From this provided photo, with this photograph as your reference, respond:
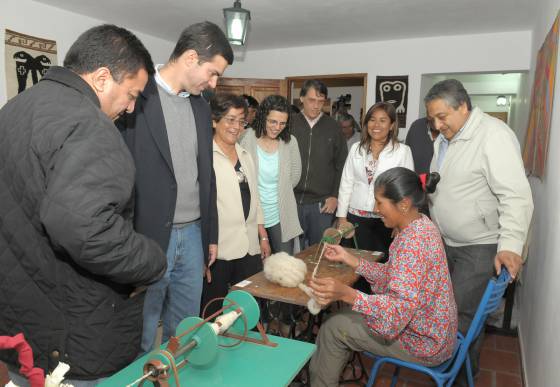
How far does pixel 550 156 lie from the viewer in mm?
2229

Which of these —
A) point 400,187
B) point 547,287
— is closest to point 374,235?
point 547,287

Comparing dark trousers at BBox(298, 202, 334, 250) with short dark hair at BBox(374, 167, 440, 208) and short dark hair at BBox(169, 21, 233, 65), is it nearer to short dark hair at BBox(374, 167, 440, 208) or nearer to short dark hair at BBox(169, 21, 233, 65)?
short dark hair at BBox(374, 167, 440, 208)

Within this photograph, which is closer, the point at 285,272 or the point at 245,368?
the point at 245,368

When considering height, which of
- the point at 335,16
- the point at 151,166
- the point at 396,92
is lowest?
the point at 151,166

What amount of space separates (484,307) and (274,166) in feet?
5.03

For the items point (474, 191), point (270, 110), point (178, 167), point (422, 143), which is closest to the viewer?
point (178, 167)

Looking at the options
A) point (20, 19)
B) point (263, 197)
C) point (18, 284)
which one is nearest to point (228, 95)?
point (263, 197)

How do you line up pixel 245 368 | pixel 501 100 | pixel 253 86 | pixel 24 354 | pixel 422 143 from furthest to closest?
1. pixel 501 100
2. pixel 253 86
3. pixel 422 143
4. pixel 245 368
5. pixel 24 354

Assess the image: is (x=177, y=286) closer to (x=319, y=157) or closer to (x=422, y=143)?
(x=319, y=157)

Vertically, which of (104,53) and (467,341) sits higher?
(104,53)

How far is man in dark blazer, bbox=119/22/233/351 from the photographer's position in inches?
66.7

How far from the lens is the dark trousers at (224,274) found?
223 centimetres

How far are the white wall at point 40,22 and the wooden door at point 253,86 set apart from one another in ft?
6.01

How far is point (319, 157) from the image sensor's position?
330 cm
